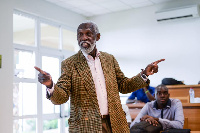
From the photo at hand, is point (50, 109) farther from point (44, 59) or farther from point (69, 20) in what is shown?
point (69, 20)

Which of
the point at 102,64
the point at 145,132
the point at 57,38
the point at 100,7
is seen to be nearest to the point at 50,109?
the point at 57,38

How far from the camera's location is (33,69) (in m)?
6.39

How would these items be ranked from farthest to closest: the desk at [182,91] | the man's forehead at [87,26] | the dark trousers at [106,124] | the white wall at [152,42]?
the white wall at [152,42]
the desk at [182,91]
the man's forehead at [87,26]
the dark trousers at [106,124]

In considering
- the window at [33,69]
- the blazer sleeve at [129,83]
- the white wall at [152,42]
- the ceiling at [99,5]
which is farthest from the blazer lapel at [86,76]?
the white wall at [152,42]

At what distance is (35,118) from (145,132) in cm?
371

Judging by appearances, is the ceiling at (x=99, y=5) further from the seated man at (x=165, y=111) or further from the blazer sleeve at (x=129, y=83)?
the blazer sleeve at (x=129, y=83)

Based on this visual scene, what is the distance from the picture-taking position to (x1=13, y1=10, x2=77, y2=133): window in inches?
236

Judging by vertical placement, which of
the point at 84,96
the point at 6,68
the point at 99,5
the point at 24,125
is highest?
the point at 99,5

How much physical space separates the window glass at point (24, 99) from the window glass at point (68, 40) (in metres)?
1.58

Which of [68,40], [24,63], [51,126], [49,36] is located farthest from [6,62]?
[68,40]

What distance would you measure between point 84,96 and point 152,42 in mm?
6163

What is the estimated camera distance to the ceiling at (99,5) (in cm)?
707

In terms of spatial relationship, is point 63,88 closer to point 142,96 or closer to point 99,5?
point 142,96

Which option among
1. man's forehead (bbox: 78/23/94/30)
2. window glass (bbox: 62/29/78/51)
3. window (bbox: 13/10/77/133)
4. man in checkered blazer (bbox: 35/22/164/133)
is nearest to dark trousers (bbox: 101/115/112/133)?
man in checkered blazer (bbox: 35/22/164/133)
